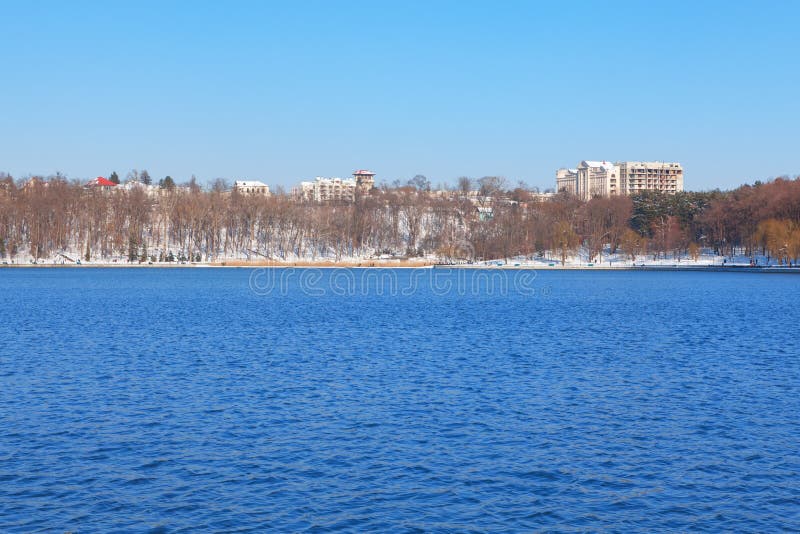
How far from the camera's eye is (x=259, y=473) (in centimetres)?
1586

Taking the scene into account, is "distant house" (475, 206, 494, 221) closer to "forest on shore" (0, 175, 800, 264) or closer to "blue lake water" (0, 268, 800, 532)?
"forest on shore" (0, 175, 800, 264)

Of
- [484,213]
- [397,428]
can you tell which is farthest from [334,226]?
[397,428]

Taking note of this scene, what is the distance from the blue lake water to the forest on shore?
93062 mm

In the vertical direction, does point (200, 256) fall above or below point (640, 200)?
below

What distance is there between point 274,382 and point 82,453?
8945 millimetres

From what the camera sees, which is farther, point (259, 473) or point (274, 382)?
point (274, 382)

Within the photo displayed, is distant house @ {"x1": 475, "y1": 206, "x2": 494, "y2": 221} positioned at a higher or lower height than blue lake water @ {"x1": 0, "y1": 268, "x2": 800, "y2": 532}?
higher

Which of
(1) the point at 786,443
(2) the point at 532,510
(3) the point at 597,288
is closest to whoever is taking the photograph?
(2) the point at 532,510

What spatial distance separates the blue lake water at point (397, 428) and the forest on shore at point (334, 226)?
9306 cm

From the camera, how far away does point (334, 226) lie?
143 metres

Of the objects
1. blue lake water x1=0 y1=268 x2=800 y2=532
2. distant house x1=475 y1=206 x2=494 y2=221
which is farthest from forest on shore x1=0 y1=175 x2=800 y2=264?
blue lake water x1=0 y1=268 x2=800 y2=532

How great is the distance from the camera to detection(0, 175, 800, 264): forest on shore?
130 m

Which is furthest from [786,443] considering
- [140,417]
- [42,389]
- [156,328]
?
[156,328]

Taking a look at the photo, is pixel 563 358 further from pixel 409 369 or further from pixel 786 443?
pixel 786 443
